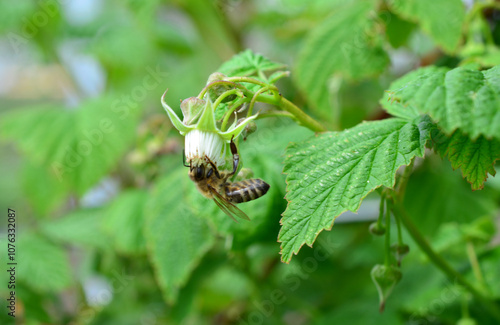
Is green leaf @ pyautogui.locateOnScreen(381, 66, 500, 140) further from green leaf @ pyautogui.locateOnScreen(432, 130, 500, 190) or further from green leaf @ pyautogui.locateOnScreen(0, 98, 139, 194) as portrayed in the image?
green leaf @ pyautogui.locateOnScreen(0, 98, 139, 194)

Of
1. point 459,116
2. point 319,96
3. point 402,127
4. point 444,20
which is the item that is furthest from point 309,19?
point 459,116

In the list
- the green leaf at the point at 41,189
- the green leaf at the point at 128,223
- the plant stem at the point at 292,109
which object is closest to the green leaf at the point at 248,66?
the plant stem at the point at 292,109

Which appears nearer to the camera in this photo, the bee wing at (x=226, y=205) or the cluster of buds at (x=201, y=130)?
the cluster of buds at (x=201, y=130)

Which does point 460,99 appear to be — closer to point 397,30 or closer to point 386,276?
point 386,276

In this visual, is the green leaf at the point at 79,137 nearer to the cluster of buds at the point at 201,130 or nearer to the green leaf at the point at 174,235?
the green leaf at the point at 174,235

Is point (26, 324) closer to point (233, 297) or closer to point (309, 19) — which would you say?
point (233, 297)

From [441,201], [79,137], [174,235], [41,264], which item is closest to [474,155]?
[174,235]
